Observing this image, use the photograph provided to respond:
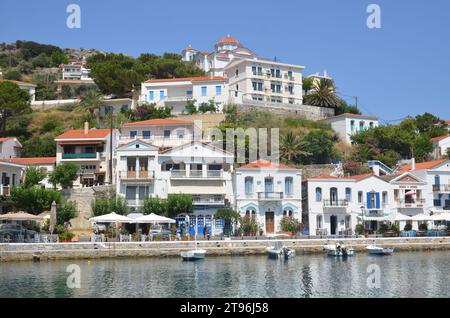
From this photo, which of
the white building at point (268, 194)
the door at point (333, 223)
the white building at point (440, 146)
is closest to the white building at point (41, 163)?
the white building at point (268, 194)

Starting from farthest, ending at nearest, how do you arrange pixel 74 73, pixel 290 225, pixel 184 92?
1. pixel 74 73
2. pixel 184 92
3. pixel 290 225

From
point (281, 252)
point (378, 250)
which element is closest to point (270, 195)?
point (281, 252)

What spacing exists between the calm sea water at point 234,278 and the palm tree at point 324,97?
44420 millimetres

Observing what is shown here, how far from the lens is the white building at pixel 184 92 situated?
7712cm

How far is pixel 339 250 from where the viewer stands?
4569 centimetres

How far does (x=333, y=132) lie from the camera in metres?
78.3

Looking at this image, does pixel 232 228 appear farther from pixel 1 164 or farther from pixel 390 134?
pixel 390 134

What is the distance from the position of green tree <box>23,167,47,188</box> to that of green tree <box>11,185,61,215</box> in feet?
10.5

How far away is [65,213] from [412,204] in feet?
106

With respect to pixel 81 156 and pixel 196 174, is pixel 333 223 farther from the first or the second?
pixel 81 156

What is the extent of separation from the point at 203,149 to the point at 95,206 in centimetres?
1152

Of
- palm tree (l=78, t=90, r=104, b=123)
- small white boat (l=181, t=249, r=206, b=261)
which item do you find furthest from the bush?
palm tree (l=78, t=90, r=104, b=123)
